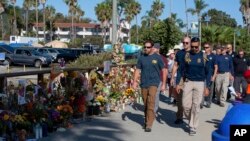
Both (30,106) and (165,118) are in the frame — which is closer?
(30,106)

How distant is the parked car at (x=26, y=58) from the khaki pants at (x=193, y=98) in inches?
1303

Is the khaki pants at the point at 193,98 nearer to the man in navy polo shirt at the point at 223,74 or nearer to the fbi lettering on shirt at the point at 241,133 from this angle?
the man in navy polo shirt at the point at 223,74

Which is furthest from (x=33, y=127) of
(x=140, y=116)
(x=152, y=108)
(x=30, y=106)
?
(x=140, y=116)

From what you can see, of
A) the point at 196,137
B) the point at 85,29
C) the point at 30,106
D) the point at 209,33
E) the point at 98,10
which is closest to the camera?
the point at 30,106

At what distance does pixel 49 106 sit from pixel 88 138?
107cm

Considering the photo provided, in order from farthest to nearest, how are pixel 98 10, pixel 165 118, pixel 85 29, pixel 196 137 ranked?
1. pixel 85 29
2. pixel 98 10
3. pixel 165 118
4. pixel 196 137

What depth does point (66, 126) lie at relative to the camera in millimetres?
9312

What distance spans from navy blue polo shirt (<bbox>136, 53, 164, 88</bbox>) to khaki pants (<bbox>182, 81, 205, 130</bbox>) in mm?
586

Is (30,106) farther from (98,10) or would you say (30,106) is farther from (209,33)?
(98,10)

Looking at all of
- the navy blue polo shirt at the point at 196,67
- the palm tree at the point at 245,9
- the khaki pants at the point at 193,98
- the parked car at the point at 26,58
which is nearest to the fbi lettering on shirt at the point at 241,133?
A: the khaki pants at the point at 193,98

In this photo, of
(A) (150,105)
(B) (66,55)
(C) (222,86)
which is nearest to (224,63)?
(C) (222,86)

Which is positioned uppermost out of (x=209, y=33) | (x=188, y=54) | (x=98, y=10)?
(x=98, y=10)

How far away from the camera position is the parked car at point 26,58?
41094mm

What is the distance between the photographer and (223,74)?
14.2 meters
